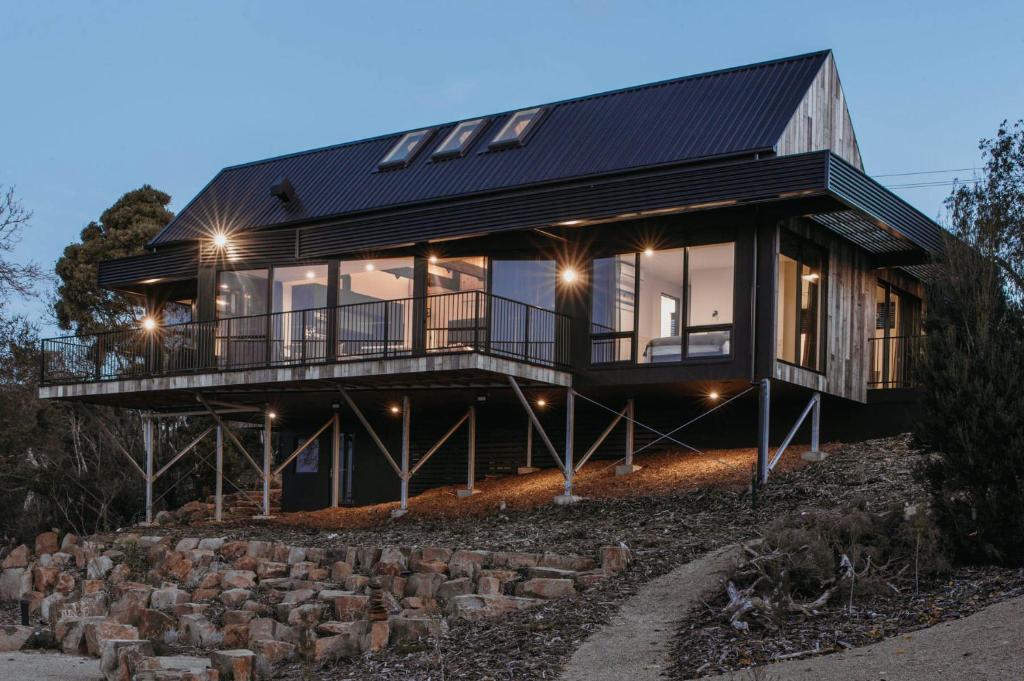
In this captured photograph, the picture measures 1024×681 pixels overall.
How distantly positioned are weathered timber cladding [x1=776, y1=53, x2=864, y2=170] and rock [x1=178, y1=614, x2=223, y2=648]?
11.9m

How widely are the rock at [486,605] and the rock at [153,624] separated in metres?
4.12

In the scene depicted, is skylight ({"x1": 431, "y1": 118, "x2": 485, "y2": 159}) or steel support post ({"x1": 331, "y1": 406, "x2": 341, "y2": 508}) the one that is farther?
steel support post ({"x1": 331, "y1": 406, "x2": 341, "y2": 508})

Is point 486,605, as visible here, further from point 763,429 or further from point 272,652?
point 763,429

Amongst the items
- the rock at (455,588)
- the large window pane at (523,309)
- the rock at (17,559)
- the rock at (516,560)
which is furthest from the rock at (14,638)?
the large window pane at (523,309)

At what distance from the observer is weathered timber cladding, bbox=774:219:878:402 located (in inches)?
877

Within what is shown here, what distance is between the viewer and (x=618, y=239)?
2236 cm

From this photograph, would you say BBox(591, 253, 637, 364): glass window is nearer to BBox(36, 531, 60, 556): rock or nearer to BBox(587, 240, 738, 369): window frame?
BBox(587, 240, 738, 369): window frame

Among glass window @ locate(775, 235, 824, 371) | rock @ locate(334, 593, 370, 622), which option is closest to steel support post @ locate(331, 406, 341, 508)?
glass window @ locate(775, 235, 824, 371)

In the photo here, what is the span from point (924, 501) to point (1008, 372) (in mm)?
2091

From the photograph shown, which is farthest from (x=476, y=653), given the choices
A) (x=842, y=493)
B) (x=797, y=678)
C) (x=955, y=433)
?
(x=842, y=493)

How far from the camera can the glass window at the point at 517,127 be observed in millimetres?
25719

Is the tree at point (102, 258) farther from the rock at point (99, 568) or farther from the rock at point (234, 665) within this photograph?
the rock at point (234, 665)

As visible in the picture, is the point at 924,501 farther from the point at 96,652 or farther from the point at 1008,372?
Answer: the point at 96,652

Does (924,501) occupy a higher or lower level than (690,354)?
lower
